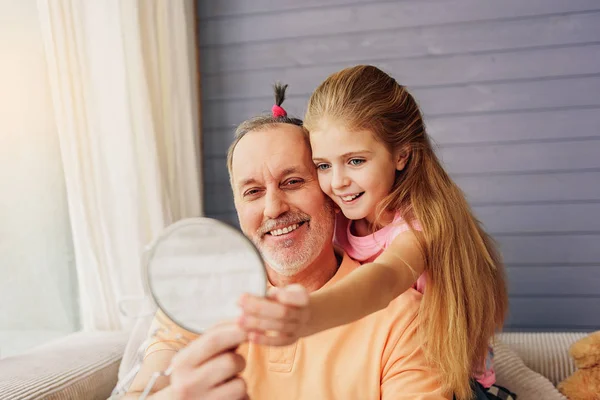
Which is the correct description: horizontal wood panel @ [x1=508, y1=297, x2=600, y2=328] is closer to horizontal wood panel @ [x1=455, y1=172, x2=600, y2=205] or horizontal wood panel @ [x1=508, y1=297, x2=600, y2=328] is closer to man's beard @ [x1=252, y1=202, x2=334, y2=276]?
horizontal wood panel @ [x1=455, y1=172, x2=600, y2=205]

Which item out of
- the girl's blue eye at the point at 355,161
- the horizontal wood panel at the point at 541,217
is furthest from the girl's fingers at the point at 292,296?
the horizontal wood panel at the point at 541,217

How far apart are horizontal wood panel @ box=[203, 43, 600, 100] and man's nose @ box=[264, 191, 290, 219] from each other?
5.50 feet

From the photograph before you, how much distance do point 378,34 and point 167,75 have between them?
1.00 meters

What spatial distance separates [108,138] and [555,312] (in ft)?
6.88

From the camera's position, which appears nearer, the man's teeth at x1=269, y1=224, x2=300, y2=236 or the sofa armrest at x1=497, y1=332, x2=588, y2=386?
the man's teeth at x1=269, y1=224, x2=300, y2=236

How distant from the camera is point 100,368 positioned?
5.03ft

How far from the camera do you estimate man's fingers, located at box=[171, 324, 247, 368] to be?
28.1 inches

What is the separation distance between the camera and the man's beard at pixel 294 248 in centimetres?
135

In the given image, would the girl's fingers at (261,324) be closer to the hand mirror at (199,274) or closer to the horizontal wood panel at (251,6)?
the hand mirror at (199,274)

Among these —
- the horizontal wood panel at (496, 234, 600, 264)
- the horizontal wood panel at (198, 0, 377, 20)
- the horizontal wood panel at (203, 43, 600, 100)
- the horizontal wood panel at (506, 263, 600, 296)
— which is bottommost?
the horizontal wood panel at (506, 263, 600, 296)

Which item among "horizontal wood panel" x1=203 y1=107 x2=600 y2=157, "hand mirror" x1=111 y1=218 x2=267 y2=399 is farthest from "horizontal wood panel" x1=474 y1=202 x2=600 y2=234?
"hand mirror" x1=111 y1=218 x2=267 y2=399

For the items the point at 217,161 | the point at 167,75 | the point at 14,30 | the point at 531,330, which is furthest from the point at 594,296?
the point at 14,30

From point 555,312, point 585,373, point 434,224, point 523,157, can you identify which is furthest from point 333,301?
point 555,312

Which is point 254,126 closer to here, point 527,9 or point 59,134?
point 59,134
